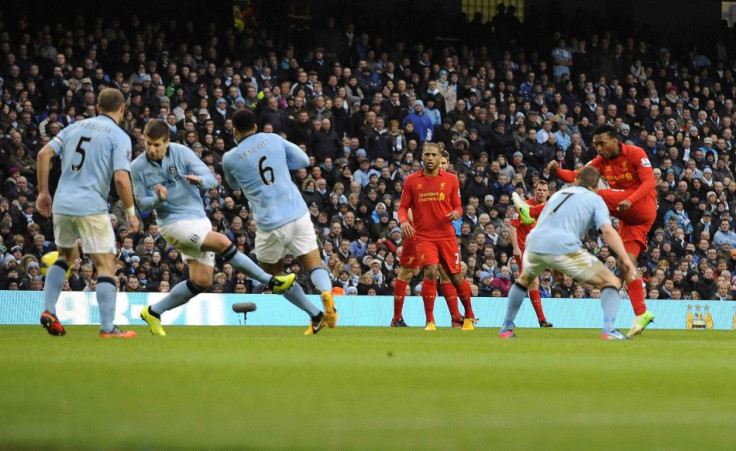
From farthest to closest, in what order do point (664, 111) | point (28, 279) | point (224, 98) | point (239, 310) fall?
1. point (664, 111)
2. point (224, 98)
3. point (28, 279)
4. point (239, 310)

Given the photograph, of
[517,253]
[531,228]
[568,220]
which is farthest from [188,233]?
[531,228]

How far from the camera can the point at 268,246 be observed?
11.9 m

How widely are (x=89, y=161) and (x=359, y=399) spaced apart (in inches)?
234

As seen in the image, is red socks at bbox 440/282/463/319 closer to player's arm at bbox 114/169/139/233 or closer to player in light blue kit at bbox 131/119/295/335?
player in light blue kit at bbox 131/119/295/335

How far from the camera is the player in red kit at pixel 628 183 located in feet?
42.2

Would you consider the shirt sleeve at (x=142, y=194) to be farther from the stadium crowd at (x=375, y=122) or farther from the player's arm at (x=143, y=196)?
the stadium crowd at (x=375, y=122)

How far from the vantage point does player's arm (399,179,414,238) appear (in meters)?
15.4

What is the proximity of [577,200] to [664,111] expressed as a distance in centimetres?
1866

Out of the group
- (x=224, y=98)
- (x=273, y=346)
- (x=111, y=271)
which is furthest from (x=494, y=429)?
(x=224, y=98)

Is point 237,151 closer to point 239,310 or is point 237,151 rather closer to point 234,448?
point 239,310

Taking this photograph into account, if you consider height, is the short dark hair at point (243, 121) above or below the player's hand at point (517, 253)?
above

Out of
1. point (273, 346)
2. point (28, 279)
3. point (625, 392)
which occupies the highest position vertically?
point (625, 392)

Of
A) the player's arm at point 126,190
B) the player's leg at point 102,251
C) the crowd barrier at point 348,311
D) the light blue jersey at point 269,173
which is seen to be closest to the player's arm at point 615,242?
the light blue jersey at point 269,173

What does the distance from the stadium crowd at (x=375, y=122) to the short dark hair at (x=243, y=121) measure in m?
8.27
